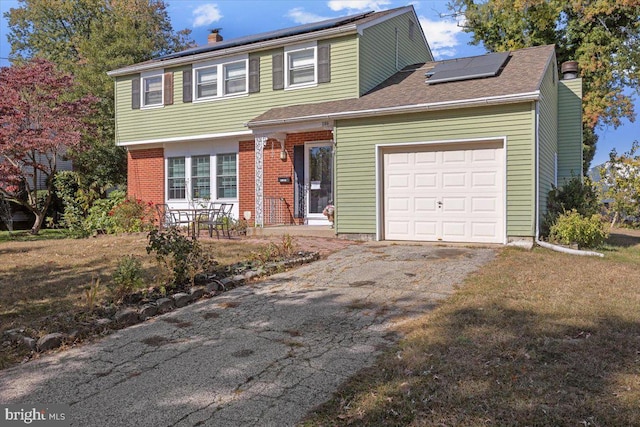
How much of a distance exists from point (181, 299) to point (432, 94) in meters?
7.64

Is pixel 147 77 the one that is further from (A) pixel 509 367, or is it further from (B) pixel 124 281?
(A) pixel 509 367

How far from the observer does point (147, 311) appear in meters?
5.41

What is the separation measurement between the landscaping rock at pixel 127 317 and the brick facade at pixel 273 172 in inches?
333

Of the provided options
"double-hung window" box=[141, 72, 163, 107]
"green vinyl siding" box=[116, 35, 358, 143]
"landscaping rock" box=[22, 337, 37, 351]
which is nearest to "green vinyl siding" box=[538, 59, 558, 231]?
"green vinyl siding" box=[116, 35, 358, 143]

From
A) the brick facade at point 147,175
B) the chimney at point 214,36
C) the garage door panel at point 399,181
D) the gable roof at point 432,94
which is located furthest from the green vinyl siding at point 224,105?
the chimney at point 214,36

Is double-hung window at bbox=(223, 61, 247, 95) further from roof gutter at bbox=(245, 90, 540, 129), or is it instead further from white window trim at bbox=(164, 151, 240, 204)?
roof gutter at bbox=(245, 90, 540, 129)

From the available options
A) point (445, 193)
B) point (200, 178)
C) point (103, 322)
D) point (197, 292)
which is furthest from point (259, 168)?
point (103, 322)

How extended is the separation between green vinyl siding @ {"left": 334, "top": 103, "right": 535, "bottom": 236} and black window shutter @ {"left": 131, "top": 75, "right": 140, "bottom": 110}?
8777 millimetres

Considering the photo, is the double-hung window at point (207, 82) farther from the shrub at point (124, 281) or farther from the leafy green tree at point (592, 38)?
the leafy green tree at point (592, 38)

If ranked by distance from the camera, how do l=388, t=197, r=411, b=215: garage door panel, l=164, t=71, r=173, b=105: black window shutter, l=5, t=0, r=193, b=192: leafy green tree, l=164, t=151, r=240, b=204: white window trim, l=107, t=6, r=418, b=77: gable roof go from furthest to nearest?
l=5, t=0, r=193, b=192: leafy green tree, l=164, t=71, r=173, b=105: black window shutter, l=164, t=151, r=240, b=204: white window trim, l=107, t=6, r=418, b=77: gable roof, l=388, t=197, r=411, b=215: garage door panel

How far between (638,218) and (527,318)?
17750 millimetres

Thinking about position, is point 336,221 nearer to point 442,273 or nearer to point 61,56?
point 442,273

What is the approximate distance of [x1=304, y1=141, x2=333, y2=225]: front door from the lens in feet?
44.1

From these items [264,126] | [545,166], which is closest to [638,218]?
[545,166]
